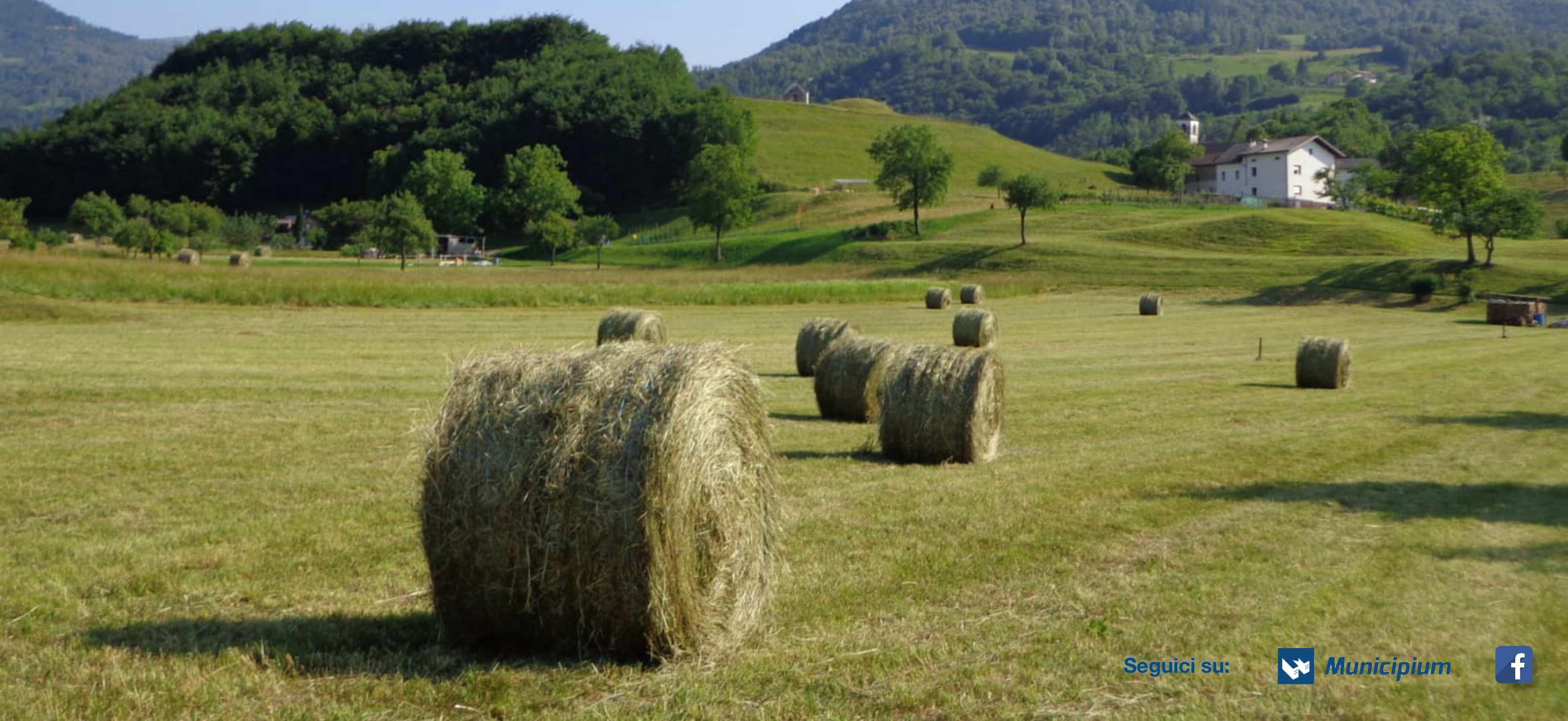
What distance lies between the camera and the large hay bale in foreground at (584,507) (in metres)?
7.19

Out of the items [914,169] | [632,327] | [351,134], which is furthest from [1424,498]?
[351,134]

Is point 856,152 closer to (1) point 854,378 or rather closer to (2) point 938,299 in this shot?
(2) point 938,299

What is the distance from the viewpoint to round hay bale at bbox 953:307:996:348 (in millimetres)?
33219

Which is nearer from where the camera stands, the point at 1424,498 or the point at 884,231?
the point at 1424,498

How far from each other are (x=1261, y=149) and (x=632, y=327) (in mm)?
130404

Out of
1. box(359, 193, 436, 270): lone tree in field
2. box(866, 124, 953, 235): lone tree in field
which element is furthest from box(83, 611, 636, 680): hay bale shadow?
box(866, 124, 953, 235): lone tree in field

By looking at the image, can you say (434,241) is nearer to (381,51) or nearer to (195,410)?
(195,410)

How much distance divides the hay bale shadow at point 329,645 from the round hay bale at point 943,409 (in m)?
7.95

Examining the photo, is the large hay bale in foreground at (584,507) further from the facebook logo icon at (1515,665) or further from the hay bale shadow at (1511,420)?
the hay bale shadow at (1511,420)

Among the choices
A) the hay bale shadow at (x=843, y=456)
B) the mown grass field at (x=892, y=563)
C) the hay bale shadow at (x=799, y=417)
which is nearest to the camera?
the mown grass field at (x=892, y=563)

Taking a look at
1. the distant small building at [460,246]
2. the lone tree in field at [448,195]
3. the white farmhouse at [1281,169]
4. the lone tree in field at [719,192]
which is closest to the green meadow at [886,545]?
the lone tree in field at [719,192]

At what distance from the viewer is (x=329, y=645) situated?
768cm

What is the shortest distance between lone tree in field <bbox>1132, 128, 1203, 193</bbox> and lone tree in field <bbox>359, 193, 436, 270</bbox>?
265ft

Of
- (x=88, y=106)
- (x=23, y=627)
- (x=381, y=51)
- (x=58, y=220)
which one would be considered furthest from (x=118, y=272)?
(x=381, y=51)
